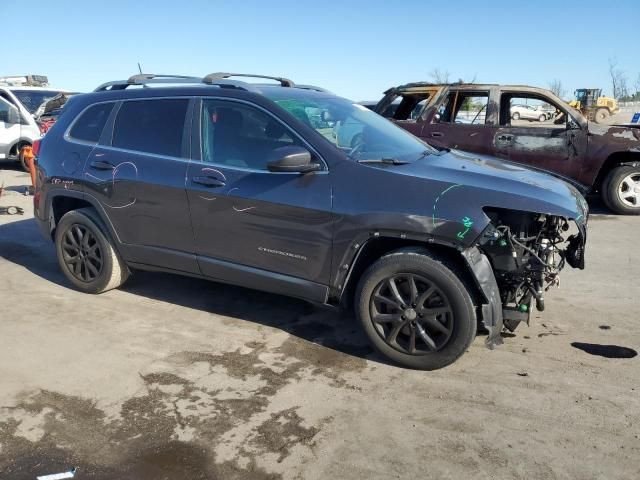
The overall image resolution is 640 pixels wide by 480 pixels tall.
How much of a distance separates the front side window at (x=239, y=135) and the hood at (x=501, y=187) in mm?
911

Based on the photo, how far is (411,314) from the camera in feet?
11.4

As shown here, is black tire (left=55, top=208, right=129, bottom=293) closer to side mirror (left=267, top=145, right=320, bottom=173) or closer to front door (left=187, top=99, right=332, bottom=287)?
front door (left=187, top=99, right=332, bottom=287)

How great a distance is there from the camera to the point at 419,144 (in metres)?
4.50

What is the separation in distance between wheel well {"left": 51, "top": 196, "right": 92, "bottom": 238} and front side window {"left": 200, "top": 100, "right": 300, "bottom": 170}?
1554mm

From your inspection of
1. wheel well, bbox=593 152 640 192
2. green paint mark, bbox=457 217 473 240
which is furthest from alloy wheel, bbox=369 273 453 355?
wheel well, bbox=593 152 640 192

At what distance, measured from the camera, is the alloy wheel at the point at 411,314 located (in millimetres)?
3438

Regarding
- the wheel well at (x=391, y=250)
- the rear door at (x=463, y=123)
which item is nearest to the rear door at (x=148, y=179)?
the wheel well at (x=391, y=250)

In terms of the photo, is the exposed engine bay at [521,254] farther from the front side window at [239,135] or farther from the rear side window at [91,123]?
the rear side window at [91,123]

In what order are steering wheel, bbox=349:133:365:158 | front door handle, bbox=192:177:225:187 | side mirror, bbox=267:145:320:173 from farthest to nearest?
front door handle, bbox=192:177:225:187 → steering wheel, bbox=349:133:365:158 → side mirror, bbox=267:145:320:173

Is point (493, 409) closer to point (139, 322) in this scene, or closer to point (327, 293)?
point (327, 293)

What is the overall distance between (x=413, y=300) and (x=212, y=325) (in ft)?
5.49

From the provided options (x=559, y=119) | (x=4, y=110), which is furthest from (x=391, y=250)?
(x=4, y=110)

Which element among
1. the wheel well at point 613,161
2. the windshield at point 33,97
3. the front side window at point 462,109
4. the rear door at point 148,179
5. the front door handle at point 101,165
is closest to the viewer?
the rear door at point 148,179

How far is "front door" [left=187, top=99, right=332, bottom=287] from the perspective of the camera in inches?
144
